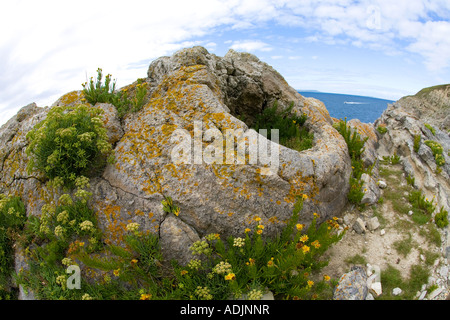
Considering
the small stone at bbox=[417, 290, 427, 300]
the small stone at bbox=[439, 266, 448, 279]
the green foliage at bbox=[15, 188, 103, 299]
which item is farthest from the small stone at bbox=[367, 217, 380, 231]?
the green foliage at bbox=[15, 188, 103, 299]

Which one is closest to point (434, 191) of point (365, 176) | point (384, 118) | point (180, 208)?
point (365, 176)

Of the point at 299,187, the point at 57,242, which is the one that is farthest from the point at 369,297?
the point at 57,242

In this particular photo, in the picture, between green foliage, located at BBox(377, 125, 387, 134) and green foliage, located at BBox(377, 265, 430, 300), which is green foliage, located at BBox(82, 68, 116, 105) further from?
green foliage, located at BBox(377, 125, 387, 134)

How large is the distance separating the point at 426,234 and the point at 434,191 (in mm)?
2160

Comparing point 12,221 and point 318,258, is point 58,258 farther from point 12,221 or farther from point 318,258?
point 318,258

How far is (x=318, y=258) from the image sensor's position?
215 inches

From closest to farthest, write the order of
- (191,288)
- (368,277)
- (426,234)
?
(191,288), (368,277), (426,234)

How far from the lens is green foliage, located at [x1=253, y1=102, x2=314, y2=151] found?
8073 mm

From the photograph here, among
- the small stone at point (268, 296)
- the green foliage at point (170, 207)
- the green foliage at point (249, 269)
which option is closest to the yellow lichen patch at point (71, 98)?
the green foliage at point (170, 207)

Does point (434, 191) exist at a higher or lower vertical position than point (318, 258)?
higher

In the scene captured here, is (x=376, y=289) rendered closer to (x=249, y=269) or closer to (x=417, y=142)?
(x=249, y=269)

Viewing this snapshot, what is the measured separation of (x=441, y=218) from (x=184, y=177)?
6.31 meters

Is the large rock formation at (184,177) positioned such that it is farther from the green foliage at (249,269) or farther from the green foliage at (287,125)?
the green foliage at (287,125)

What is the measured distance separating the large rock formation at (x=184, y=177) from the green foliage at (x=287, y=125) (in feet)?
2.32
